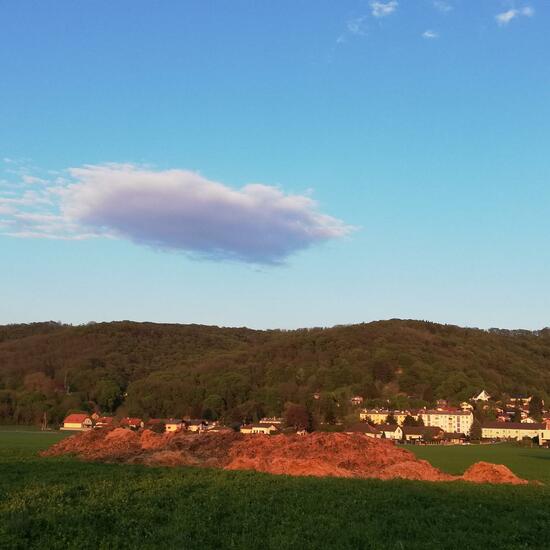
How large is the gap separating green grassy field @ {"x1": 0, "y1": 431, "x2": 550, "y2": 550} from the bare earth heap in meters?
6.99

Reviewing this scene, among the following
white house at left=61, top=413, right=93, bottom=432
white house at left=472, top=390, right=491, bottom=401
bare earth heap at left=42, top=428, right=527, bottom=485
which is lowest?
white house at left=61, top=413, right=93, bottom=432

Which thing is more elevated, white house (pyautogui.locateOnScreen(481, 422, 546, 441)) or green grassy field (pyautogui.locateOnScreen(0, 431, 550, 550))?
green grassy field (pyautogui.locateOnScreen(0, 431, 550, 550))

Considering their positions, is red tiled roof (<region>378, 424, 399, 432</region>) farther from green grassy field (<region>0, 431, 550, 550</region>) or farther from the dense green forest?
green grassy field (<region>0, 431, 550, 550</region>)

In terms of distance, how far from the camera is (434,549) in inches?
456

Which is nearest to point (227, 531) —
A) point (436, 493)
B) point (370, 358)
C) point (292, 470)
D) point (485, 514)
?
point (485, 514)

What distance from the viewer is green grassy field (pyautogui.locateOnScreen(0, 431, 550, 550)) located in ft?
39.5

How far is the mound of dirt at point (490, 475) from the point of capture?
2833cm

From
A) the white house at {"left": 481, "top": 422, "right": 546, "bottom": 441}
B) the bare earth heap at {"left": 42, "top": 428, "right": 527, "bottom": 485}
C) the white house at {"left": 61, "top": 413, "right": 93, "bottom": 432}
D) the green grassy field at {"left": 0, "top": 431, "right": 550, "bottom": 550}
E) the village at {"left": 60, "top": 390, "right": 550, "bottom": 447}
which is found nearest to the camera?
the green grassy field at {"left": 0, "top": 431, "right": 550, "bottom": 550}

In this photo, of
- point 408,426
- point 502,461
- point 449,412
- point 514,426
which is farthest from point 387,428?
point 502,461

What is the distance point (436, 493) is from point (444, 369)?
515 feet

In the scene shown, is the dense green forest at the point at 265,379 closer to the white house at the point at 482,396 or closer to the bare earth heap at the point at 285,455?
the white house at the point at 482,396

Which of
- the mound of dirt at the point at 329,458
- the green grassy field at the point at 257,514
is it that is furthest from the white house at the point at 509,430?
the green grassy field at the point at 257,514

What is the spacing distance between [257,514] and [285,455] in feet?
66.1

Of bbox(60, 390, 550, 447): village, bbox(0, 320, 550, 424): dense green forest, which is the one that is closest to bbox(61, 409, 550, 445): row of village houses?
bbox(60, 390, 550, 447): village
